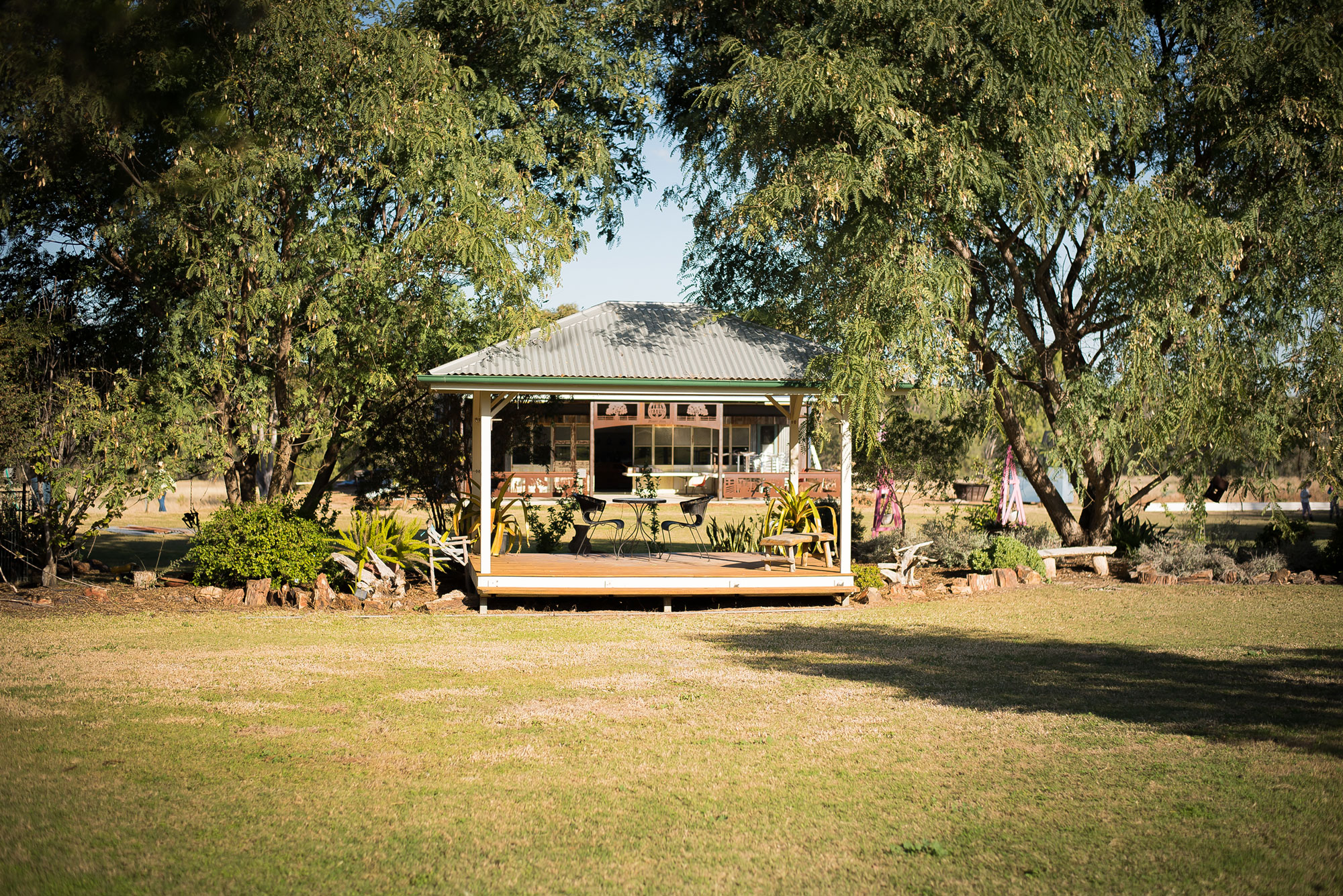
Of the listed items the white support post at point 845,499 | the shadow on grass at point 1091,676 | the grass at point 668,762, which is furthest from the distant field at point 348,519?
the shadow on grass at point 1091,676

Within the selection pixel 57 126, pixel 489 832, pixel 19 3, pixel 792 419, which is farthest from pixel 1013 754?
pixel 19 3

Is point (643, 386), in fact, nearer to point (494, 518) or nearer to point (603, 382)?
point (603, 382)

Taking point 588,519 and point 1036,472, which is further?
point 1036,472

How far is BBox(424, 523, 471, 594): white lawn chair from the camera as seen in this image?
1216 centimetres

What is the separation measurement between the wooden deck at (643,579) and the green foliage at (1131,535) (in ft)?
17.2

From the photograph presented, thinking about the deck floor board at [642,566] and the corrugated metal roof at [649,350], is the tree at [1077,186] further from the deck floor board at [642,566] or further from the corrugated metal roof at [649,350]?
the deck floor board at [642,566]

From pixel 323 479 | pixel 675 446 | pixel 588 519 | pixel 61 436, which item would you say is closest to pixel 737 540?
pixel 588 519

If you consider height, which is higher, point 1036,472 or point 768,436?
point 768,436

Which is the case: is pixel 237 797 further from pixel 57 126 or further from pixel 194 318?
pixel 57 126

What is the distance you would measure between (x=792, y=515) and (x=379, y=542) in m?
5.25

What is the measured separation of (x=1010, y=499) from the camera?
14984 millimetres

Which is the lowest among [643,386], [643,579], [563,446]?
[643,579]

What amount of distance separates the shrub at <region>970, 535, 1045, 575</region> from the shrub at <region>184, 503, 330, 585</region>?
8.65 m

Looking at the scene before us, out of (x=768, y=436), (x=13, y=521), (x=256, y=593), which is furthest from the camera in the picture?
(x=768, y=436)
